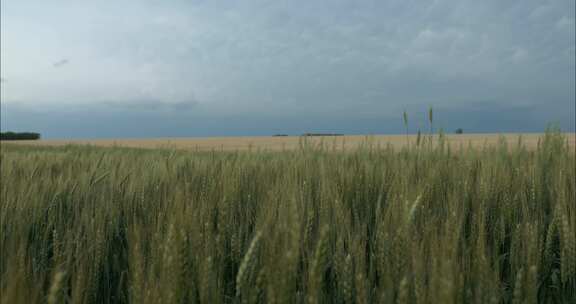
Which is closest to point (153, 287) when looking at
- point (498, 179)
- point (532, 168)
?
point (498, 179)

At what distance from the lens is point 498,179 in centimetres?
155

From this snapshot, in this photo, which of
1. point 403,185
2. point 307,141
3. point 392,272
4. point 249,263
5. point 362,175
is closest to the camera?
point 249,263

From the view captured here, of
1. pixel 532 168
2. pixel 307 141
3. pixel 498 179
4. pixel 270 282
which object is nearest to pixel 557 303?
pixel 498 179

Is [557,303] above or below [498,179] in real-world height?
below

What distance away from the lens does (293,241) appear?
25.5 inches

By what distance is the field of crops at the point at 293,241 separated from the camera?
706 millimetres

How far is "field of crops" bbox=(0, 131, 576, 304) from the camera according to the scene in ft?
2.31

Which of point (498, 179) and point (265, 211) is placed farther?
point (498, 179)

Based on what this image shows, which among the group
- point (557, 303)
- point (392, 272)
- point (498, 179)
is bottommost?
point (557, 303)

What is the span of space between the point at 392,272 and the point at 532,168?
1.12 meters

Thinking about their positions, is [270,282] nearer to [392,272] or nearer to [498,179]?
[392,272]

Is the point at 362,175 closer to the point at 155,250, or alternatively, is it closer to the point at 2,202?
the point at 155,250

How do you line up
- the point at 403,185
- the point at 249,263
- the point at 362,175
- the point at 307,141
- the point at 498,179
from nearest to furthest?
1. the point at 249,263
2. the point at 403,185
3. the point at 498,179
4. the point at 362,175
5. the point at 307,141

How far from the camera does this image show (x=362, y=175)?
5.42 ft
